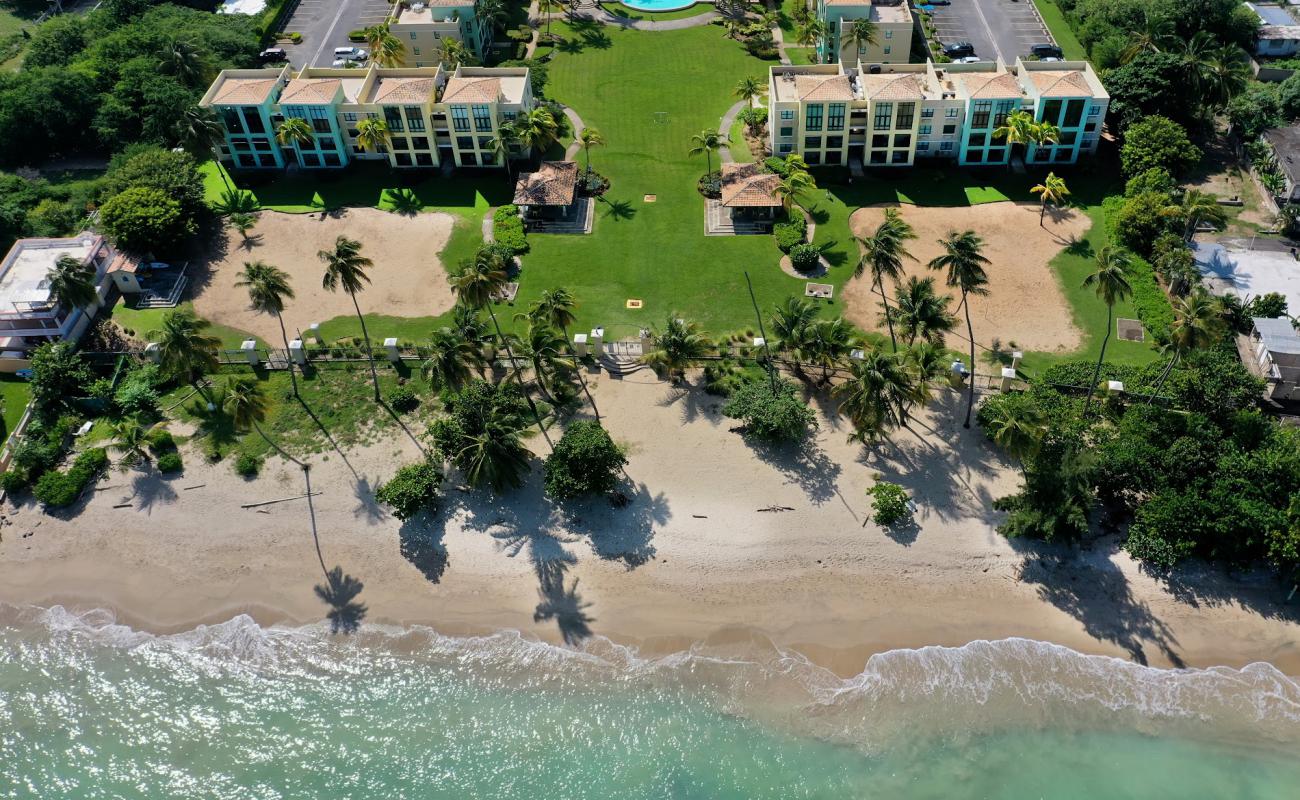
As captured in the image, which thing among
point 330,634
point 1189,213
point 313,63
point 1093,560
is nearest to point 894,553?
point 1093,560

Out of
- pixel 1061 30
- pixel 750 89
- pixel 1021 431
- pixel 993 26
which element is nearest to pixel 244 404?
pixel 1021 431

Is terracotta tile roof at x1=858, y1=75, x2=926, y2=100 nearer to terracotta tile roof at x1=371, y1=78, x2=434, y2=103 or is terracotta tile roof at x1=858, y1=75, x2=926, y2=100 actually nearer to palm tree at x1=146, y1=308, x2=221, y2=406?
terracotta tile roof at x1=371, y1=78, x2=434, y2=103

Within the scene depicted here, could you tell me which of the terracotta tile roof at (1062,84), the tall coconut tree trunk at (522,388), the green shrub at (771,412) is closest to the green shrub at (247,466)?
the tall coconut tree trunk at (522,388)

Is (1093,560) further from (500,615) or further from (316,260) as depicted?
(316,260)

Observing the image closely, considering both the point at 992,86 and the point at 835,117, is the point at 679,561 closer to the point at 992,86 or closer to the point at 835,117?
the point at 835,117

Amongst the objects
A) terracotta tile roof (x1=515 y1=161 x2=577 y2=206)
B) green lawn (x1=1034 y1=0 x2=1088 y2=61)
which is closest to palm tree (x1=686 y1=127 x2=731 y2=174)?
terracotta tile roof (x1=515 y1=161 x2=577 y2=206)

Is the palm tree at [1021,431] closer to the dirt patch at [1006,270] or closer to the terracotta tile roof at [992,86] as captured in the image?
the dirt patch at [1006,270]
